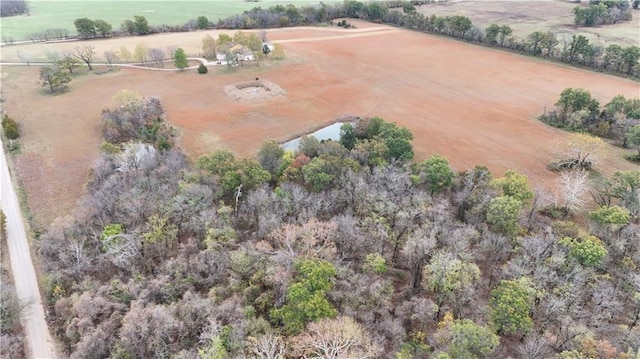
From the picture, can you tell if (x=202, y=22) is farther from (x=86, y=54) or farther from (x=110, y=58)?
(x=86, y=54)

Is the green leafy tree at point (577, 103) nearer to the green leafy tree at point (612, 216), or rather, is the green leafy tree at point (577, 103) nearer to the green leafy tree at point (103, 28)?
the green leafy tree at point (612, 216)

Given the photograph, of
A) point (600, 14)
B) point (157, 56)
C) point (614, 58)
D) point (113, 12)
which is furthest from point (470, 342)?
point (113, 12)

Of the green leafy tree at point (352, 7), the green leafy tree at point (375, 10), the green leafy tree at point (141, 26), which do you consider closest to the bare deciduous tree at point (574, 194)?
the green leafy tree at point (375, 10)

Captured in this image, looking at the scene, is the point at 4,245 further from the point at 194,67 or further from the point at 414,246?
the point at 194,67

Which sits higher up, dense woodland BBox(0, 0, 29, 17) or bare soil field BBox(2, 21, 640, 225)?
dense woodland BBox(0, 0, 29, 17)

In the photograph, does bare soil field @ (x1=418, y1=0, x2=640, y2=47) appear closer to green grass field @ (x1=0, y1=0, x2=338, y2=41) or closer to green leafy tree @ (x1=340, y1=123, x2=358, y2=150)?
green grass field @ (x1=0, y1=0, x2=338, y2=41)

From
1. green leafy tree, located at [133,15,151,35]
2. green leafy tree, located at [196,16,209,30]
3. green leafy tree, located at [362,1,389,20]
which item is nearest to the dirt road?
green leafy tree, located at [133,15,151,35]

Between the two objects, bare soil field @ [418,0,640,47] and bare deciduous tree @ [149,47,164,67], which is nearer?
bare deciduous tree @ [149,47,164,67]
